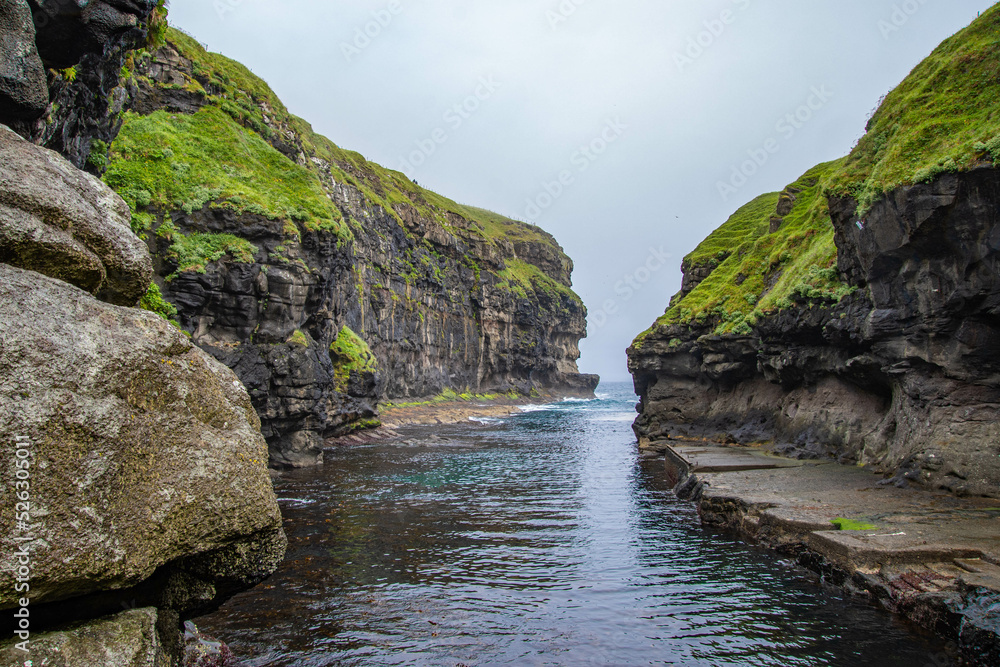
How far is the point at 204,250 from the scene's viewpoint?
31219mm

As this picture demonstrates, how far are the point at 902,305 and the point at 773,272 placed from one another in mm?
17371

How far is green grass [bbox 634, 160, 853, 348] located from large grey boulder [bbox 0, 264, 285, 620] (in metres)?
26.8

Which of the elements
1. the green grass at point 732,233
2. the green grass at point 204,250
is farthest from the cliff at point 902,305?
the green grass at point 204,250

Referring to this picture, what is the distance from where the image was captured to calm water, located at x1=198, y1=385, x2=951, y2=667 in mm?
10070

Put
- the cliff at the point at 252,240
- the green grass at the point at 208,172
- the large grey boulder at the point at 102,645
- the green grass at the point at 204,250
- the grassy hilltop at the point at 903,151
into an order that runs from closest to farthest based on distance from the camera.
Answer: the large grey boulder at the point at 102,645, the grassy hilltop at the point at 903,151, the green grass at the point at 204,250, the cliff at the point at 252,240, the green grass at the point at 208,172

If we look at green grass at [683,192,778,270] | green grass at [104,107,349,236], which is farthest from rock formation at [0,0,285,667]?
green grass at [683,192,778,270]

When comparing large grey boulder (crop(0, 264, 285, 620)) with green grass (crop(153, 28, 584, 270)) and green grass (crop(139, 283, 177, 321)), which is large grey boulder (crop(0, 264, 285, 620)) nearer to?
green grass (crop(139, 283, 177, 321))

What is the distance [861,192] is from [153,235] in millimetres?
35876

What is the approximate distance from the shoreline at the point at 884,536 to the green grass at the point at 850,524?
3cm

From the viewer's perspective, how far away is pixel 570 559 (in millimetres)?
15680

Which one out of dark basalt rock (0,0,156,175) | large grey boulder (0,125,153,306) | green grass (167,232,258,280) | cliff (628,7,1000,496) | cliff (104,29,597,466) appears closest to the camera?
large grey boulder (0,125,153,306)

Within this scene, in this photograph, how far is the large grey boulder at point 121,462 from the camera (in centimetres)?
390

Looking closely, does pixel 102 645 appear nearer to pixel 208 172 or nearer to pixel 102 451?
pixel 102 451

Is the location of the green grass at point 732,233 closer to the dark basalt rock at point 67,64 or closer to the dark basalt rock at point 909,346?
the dark basalt rock at point 909,346
